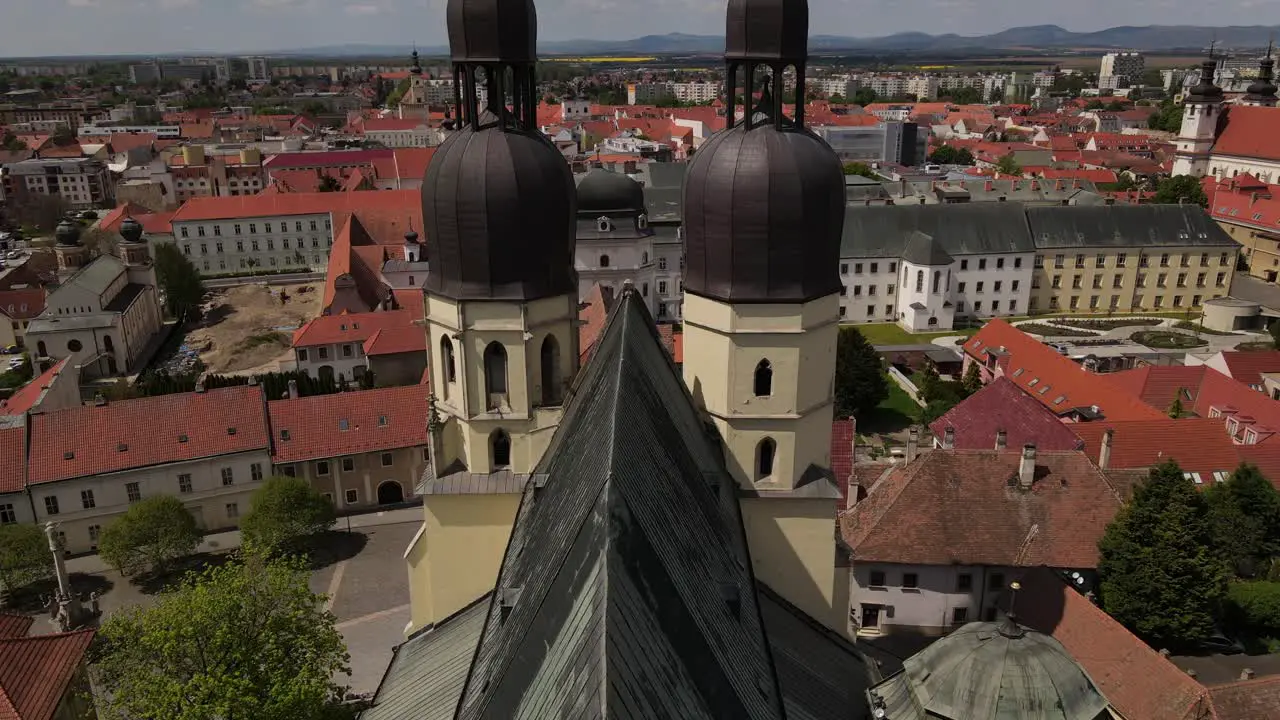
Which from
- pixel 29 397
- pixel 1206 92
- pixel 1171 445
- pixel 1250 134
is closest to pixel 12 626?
pixel 29 397

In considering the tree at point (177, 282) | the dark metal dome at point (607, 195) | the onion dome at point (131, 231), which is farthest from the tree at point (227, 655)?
the tree at point (177, 282)

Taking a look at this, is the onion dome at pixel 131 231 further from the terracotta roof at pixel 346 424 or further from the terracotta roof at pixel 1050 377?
the terracotta roof at pixel 1050 377

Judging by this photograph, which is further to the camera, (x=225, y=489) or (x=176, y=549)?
(x=225, y=489)

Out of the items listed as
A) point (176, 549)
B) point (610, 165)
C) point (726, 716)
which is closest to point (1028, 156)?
point (610, 165)

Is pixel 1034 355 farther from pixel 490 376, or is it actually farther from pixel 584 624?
pixel 584 624

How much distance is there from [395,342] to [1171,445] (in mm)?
45219

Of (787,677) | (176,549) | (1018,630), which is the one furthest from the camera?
(176,549)

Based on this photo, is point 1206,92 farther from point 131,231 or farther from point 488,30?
point 488,30

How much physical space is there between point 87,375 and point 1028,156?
135 m

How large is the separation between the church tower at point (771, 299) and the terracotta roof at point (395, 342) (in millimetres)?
41889

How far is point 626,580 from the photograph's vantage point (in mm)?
12961

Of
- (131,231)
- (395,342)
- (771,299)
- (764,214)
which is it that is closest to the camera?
(764,214)

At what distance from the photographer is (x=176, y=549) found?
39656 mm

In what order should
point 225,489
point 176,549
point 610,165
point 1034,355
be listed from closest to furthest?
point 176,549, point 225,489, point 1034,355, point 610,165
